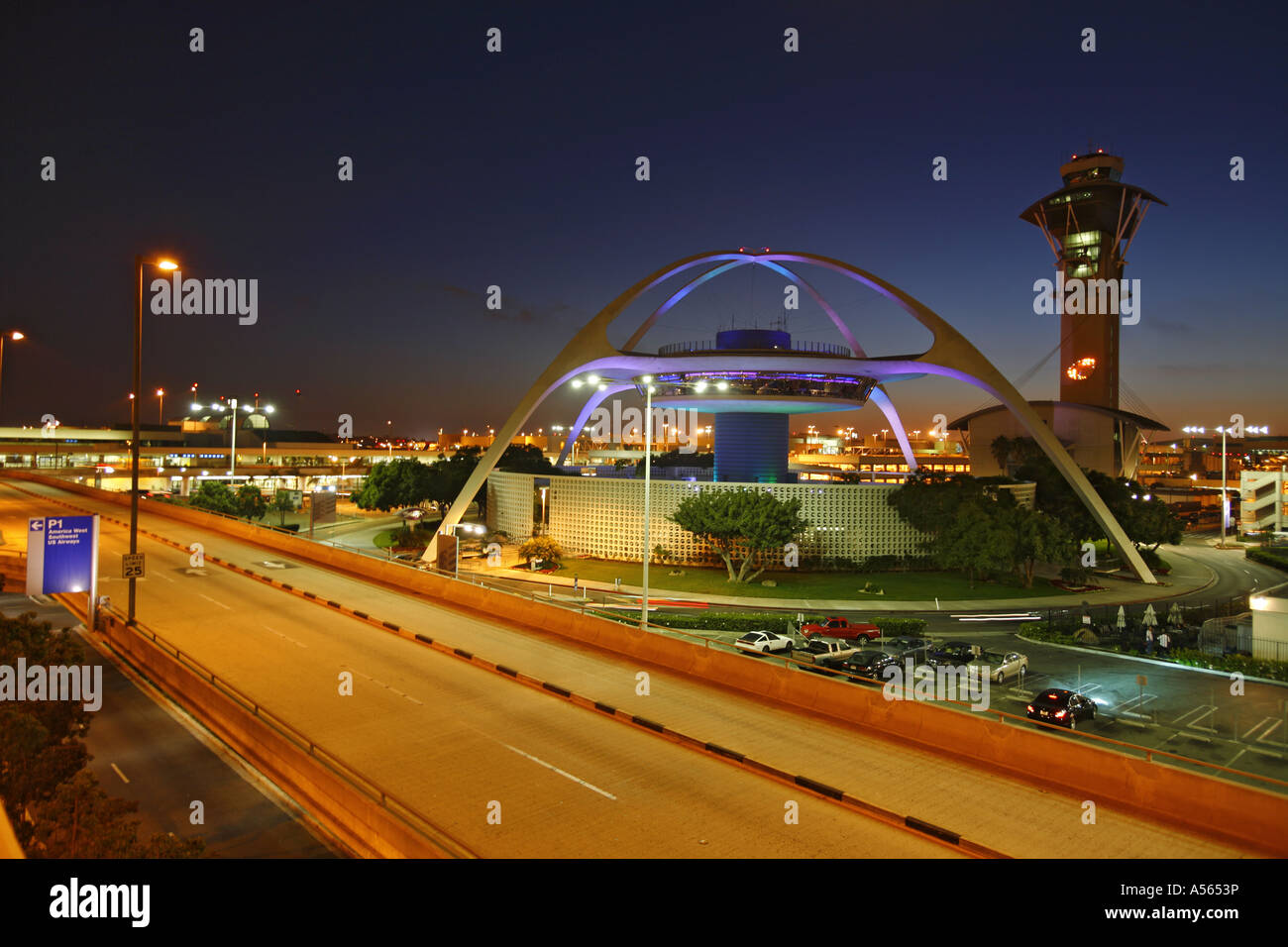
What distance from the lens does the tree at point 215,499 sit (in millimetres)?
64062

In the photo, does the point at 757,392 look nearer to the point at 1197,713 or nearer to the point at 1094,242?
the point at 1197,713

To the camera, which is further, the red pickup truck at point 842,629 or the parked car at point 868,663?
the red pickup truck at point 842,629

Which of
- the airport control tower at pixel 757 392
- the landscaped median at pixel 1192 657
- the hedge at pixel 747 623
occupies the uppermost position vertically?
the airport control tower at pixel 757 392

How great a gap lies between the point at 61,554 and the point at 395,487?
144 ft

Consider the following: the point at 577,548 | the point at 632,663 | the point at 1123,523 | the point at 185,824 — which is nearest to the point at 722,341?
the point at 577,548

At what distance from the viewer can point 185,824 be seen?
1326cm

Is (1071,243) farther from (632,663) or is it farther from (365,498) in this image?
(632,663)

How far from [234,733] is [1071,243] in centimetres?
13976

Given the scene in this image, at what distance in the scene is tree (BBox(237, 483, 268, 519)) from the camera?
66.1 meters

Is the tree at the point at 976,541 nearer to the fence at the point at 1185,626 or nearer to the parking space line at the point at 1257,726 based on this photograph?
the fence at the point at 1185,626

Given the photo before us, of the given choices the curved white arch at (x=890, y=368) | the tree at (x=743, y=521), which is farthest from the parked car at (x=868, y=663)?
the curved white arch at (x=890, y=368)

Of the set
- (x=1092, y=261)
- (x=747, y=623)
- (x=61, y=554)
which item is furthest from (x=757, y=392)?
(x=1092, y=261)

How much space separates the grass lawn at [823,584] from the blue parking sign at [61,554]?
84.4 ft

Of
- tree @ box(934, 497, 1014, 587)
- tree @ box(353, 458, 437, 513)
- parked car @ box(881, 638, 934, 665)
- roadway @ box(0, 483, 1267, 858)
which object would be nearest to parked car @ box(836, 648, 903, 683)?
parked car @ box(881, 638, 934, 665)
